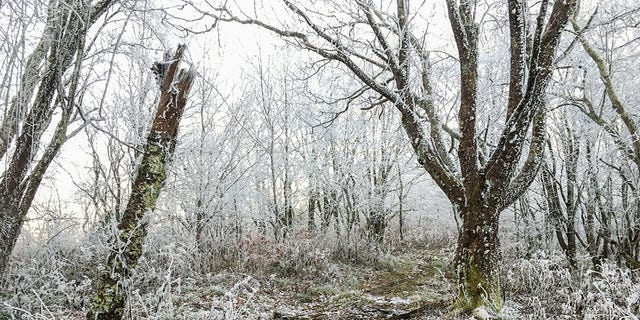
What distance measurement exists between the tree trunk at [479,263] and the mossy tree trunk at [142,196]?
3.41 meters

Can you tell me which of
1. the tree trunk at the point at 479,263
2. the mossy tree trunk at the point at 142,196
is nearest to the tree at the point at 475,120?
the tree trunk at the point at 479,263

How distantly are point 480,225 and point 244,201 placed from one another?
908 centimetres

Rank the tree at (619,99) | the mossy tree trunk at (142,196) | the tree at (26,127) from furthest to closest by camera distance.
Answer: the tree at (619,99), the tree at (26,127), the mossy tree trunk at (142,196)

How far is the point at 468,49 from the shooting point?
16.8 ft

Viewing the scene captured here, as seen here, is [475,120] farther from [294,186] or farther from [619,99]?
[294,186]

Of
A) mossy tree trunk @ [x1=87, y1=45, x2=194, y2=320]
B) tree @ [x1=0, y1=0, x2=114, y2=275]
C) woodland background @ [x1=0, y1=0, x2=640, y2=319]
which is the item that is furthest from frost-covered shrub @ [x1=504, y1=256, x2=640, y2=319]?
tree @ [x1=0, y1=0, x2=114, y2=275]

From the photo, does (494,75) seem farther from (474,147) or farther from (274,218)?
(274,218)

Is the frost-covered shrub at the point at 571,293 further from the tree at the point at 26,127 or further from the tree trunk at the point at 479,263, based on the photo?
the tree at the point at 26,127

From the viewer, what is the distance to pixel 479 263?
4715mm

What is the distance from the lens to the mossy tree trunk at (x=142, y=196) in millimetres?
3889

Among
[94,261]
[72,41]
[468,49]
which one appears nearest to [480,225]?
[468,49]

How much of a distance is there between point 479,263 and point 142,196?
3.63m

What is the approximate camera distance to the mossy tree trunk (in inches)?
153

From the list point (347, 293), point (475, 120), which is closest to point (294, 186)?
point (347, 293)
